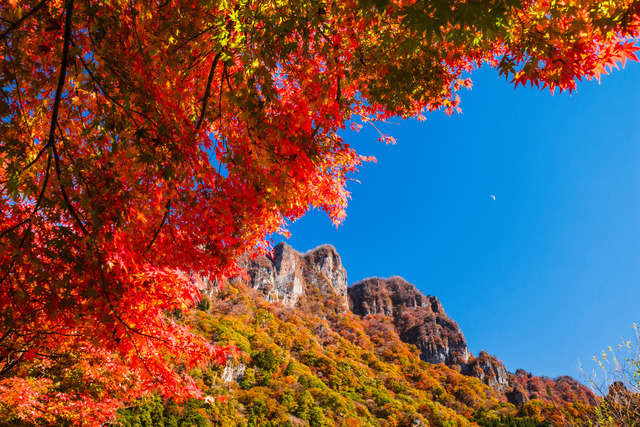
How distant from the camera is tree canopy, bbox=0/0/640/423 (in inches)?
96.0

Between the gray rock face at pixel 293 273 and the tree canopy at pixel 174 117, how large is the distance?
40.3 metres

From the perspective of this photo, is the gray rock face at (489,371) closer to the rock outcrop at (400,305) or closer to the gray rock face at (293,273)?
the rock outcrop at (400,305)

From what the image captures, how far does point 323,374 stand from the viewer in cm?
2755

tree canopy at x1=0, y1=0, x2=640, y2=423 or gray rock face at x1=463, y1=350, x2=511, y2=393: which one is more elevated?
gray rock face at x1=463, y1=350, x2=511, y2=393

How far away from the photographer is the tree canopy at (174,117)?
8.00 ft

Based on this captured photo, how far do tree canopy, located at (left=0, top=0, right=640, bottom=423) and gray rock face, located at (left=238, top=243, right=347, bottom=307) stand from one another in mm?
40255

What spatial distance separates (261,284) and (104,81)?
4376 centimetres

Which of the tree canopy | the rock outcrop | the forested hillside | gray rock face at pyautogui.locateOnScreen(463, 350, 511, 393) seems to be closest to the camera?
the tree canopy

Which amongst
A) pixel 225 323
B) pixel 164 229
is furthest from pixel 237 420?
pixel 164 229

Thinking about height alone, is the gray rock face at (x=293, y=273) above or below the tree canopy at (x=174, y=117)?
above

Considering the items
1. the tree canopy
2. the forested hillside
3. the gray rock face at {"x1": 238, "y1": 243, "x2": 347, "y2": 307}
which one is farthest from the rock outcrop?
the tree canopy

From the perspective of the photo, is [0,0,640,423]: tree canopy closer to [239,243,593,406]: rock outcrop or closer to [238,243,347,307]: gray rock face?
[239,243,593,406]: rock outcrop

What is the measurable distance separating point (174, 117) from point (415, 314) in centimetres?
5851

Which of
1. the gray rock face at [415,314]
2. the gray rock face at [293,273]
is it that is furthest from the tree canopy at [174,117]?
the gray rock face at [415,314]
